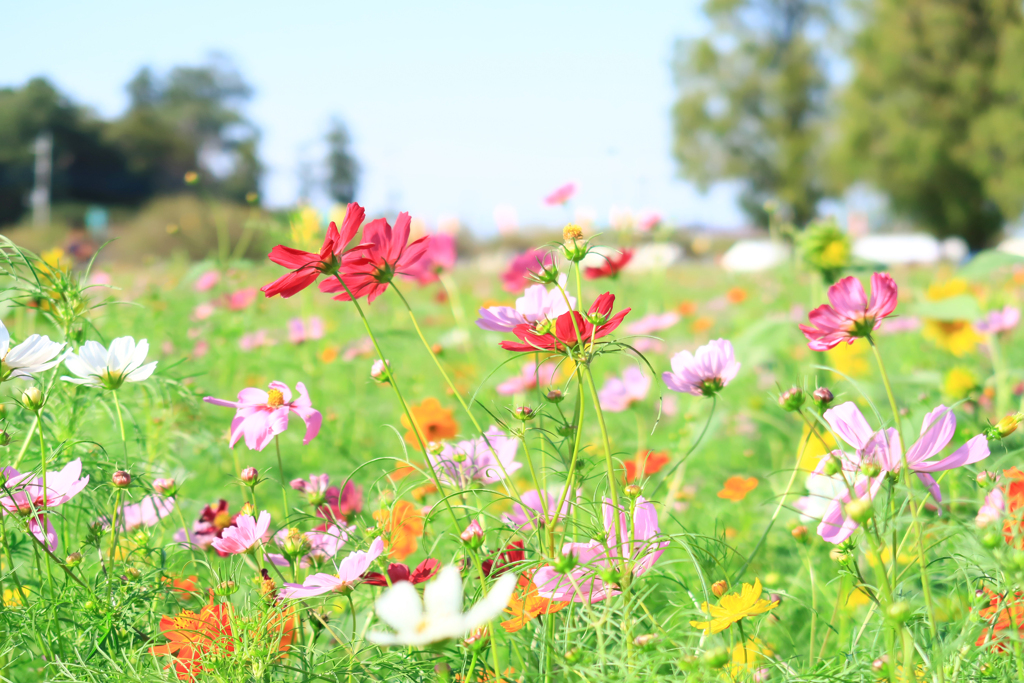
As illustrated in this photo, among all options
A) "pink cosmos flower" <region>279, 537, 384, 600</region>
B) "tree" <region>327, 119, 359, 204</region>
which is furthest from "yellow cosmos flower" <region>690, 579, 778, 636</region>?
"tree" <region>327, 119, 359, 204</region>

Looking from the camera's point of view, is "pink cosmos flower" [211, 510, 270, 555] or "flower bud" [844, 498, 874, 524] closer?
"flower bud" [844, 498, 874, 524]

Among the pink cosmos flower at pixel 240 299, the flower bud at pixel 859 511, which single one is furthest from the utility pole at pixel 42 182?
the flower bud at pixel 859 511

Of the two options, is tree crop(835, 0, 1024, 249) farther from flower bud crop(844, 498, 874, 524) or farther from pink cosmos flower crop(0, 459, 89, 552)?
pink cosmos flower crop(0, 459, 89, 552)

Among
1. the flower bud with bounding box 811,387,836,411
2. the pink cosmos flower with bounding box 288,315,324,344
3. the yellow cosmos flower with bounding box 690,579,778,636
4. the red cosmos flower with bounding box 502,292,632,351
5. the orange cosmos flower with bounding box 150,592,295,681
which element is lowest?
the pink cosmos flower with bounding box 288,315,324,344

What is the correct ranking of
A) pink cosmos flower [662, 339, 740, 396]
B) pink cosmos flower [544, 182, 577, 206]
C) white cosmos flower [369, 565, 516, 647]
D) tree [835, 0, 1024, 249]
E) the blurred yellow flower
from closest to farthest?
white cosmos flower [369, 565, 516, 647] → pink cosmos flower [662, 339, 740, 396] → the blurred yellow flower → pink cosmos flower [544, 182, 577, 206] → tree [835, 0, 1024, 249]

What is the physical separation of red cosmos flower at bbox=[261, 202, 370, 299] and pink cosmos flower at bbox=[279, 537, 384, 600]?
187 mm

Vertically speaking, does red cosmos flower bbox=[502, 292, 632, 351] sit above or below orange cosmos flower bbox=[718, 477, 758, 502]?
above

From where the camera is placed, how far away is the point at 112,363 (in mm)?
577

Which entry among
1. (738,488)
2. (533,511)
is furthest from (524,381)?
(533,511)

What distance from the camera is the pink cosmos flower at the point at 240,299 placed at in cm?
190

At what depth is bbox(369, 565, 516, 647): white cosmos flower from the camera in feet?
1.07

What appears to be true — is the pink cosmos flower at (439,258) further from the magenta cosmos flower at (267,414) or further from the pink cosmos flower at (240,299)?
the magenta cosmos flower at (267,414)

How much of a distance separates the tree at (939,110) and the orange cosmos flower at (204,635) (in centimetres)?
1526

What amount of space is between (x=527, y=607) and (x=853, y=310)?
1.02ft
